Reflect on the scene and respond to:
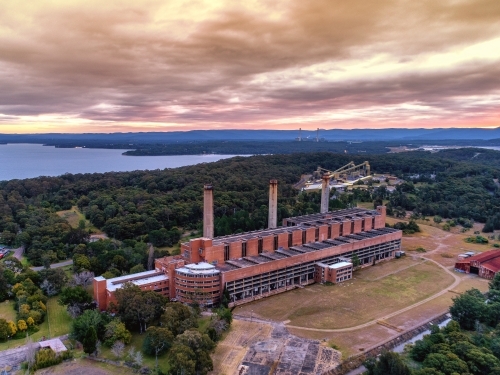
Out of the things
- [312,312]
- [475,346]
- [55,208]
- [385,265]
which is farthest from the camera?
[55,208]

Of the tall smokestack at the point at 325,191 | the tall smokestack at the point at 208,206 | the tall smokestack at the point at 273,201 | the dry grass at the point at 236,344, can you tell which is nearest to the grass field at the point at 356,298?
the dry grass at the point at 236,344

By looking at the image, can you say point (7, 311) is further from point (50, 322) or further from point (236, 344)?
point (236, 344)

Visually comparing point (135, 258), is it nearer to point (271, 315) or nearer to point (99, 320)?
point (99, 320)

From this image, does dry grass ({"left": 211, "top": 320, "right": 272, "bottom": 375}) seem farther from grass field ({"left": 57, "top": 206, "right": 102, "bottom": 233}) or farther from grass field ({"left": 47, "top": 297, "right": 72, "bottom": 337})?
grass field ({"left": 57, "top": 206, "right": 102, "bottom": 233})

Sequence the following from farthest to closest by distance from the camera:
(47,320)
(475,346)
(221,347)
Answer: (47,320) < (221,347) < (475,346)

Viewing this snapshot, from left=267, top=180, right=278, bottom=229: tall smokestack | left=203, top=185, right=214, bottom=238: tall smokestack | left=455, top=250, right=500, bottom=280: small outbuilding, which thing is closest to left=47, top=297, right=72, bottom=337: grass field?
left=203, top=185, right=214, bottom=238: tall smokestack

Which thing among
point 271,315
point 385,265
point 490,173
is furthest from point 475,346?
point 490,173

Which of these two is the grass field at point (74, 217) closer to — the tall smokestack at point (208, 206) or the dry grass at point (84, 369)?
the tall smokestack at point (208, 206)
